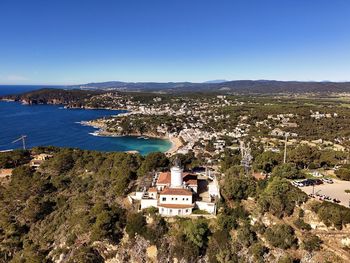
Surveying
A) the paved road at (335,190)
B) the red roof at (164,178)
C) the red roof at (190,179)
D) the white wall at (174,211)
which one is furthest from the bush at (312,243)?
the red roof at (164,178)

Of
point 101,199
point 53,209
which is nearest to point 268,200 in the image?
point 101,199

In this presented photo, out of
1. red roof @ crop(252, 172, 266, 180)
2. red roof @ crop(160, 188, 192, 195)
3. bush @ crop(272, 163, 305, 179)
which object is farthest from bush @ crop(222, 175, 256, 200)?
bush @ crop(272, 163, 305, 179)

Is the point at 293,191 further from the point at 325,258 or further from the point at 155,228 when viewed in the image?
the point at 155,228

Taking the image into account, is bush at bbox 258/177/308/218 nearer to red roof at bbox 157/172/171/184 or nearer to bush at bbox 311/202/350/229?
bush at bbox 311/202/350/229

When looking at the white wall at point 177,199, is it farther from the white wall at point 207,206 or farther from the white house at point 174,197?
the white wall at point 207,206

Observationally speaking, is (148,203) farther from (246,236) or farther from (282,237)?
(282,237)
